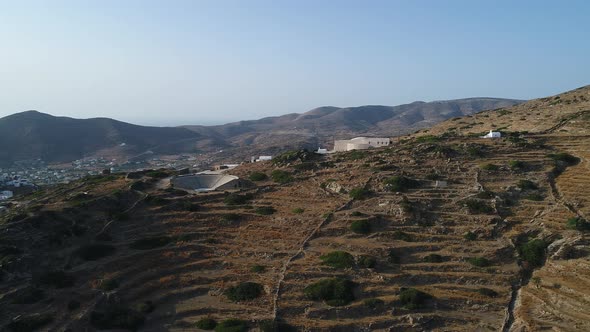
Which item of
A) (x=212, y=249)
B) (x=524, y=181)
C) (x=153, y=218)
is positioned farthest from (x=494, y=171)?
(x=153, y=218)

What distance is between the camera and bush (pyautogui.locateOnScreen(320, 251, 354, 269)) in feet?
79.4

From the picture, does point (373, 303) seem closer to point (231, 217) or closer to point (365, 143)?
point (231, 217)

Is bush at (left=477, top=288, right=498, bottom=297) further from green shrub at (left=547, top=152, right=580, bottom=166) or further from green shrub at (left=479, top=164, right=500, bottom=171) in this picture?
green shrub at (left=547, top=152, right=580, bottom=166)

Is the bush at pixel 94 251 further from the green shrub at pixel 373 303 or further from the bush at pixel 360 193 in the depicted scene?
the bush at pixel 360 193

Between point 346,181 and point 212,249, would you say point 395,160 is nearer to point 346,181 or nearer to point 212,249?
point 346,181

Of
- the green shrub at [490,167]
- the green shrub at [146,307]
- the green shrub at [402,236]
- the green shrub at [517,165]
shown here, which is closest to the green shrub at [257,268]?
the green shrub at [146,307]

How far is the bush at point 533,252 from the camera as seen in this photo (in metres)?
23.6

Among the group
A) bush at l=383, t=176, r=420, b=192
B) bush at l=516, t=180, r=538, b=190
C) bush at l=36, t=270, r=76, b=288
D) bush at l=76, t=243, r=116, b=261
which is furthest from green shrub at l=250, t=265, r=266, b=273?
A: bush at l=516, t=180, r=538, b=190

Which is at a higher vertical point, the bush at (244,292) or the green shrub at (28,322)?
the green shrub at (28,322)

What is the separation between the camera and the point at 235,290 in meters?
22.8

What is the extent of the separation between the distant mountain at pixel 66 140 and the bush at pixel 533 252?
14222 centimetres

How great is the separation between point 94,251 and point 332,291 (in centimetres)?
1416

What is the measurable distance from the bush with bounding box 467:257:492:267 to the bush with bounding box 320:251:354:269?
21.4 ft

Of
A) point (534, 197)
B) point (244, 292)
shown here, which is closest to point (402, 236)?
point (534, 197)
